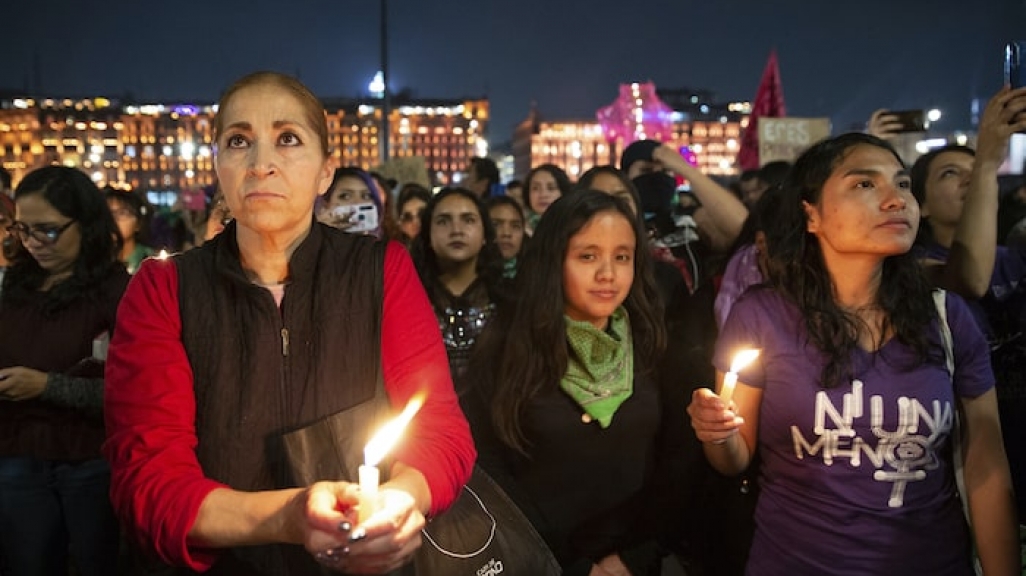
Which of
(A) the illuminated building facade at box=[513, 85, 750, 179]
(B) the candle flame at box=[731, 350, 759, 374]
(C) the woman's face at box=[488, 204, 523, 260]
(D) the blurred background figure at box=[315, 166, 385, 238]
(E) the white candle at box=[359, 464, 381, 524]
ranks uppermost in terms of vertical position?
(A) the illuminated building facade at box=[513, 85, 750, 179]

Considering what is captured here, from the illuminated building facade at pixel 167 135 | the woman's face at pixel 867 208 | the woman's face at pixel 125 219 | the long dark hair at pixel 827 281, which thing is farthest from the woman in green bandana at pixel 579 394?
the illuminated building facade at pixel 167 135

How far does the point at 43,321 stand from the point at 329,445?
2.29 metres

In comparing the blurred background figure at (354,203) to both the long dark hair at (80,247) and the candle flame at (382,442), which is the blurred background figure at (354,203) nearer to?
the long dark hair at (80,247)

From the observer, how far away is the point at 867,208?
8.18ft

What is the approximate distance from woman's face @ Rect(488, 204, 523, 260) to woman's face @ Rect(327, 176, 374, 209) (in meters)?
1.05

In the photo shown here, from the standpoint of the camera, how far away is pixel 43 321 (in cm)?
321

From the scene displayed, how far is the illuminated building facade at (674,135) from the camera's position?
122m

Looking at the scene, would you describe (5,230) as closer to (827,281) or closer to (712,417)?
(712,417)

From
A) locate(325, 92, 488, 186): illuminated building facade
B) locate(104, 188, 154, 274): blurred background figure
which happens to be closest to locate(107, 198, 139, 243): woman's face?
locate(104, 188, 154, 274): blurred background figure

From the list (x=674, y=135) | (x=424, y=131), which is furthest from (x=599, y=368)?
(x=424, y=131)

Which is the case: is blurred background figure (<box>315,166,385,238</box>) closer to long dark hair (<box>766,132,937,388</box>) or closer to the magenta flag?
long dark hair (<box>766,132,937,388</box>)

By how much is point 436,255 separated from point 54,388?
2206mm

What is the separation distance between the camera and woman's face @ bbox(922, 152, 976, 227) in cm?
376

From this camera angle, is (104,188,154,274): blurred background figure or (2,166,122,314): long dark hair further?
(104,188,154,274): blurred background figure
